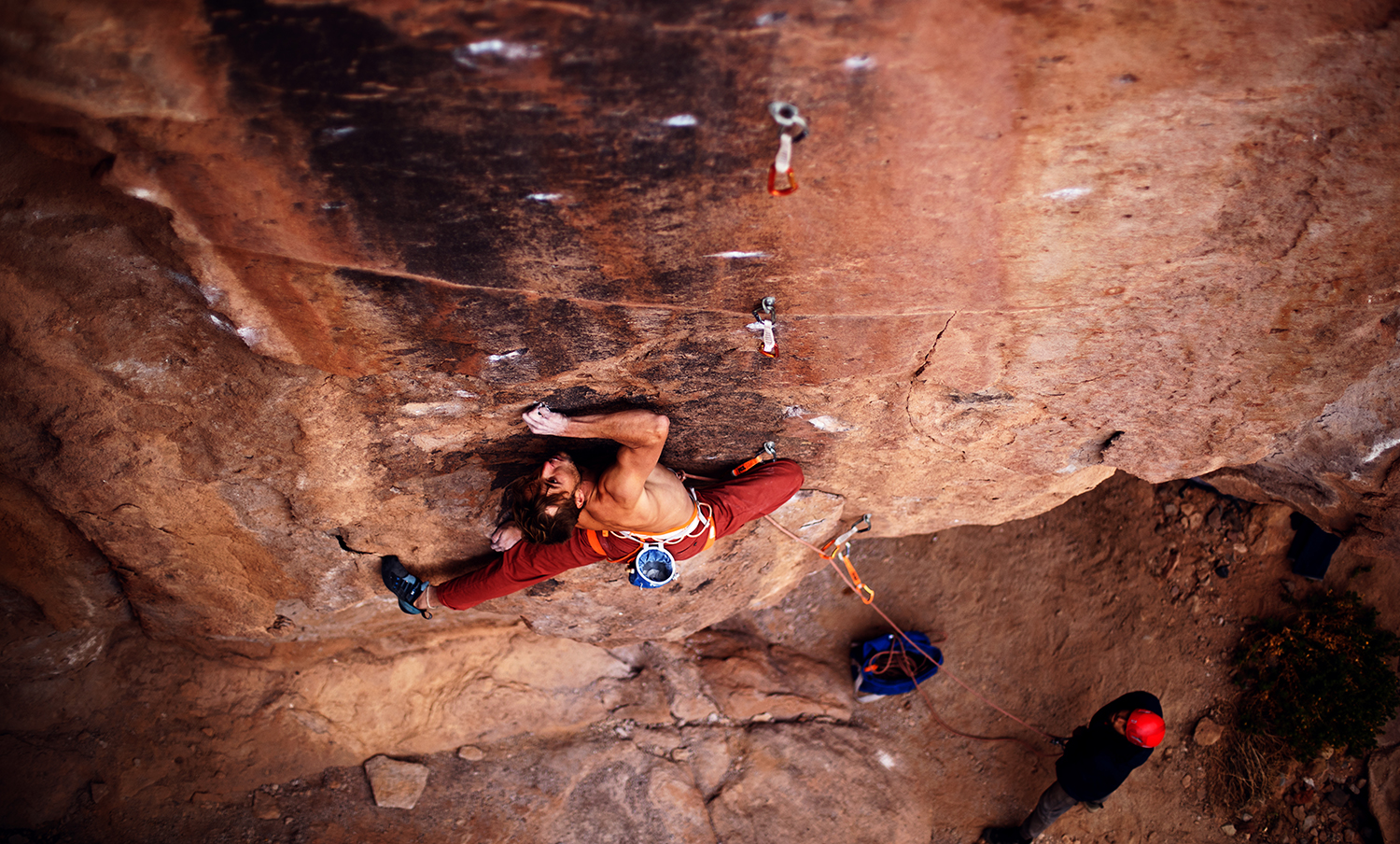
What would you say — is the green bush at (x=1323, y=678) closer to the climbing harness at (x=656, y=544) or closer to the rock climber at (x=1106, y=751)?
the rock climber at (x=1106, y=751)

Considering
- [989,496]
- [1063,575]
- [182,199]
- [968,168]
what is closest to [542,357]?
[182,199]

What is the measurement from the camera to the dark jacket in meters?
3.67

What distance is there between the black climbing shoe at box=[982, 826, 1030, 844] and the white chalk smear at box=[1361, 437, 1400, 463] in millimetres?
2766

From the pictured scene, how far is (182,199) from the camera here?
202 centimetres

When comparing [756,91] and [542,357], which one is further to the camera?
[542,357]

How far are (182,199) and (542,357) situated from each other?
3.76 ft

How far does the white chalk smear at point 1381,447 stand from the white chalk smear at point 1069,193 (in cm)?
223

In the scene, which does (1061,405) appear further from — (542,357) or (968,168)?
(542,357)

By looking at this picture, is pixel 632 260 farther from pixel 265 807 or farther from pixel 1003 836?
pixel 1003 836

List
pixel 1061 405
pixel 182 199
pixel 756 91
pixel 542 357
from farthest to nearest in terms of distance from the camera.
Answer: pixel 1061 405 < pixel 542 357 < pixel 182 199 < pixel 756 91

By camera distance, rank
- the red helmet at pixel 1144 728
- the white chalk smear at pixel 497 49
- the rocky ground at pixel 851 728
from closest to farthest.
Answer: the white chalk smear at pixel 497 49, the red helmet at pixel 1144 728, the rocky ground at pixel 851 728

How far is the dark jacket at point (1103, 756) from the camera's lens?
3.67 meters

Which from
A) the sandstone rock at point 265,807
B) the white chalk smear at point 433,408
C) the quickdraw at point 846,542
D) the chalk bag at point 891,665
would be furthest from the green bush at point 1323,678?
the sandstone rock at point 265,807

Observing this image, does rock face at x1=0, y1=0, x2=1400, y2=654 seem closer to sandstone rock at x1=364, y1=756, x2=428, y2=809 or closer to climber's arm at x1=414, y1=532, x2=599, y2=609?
climber's arm at x1=414, y1=532, x2=599, y2=609
